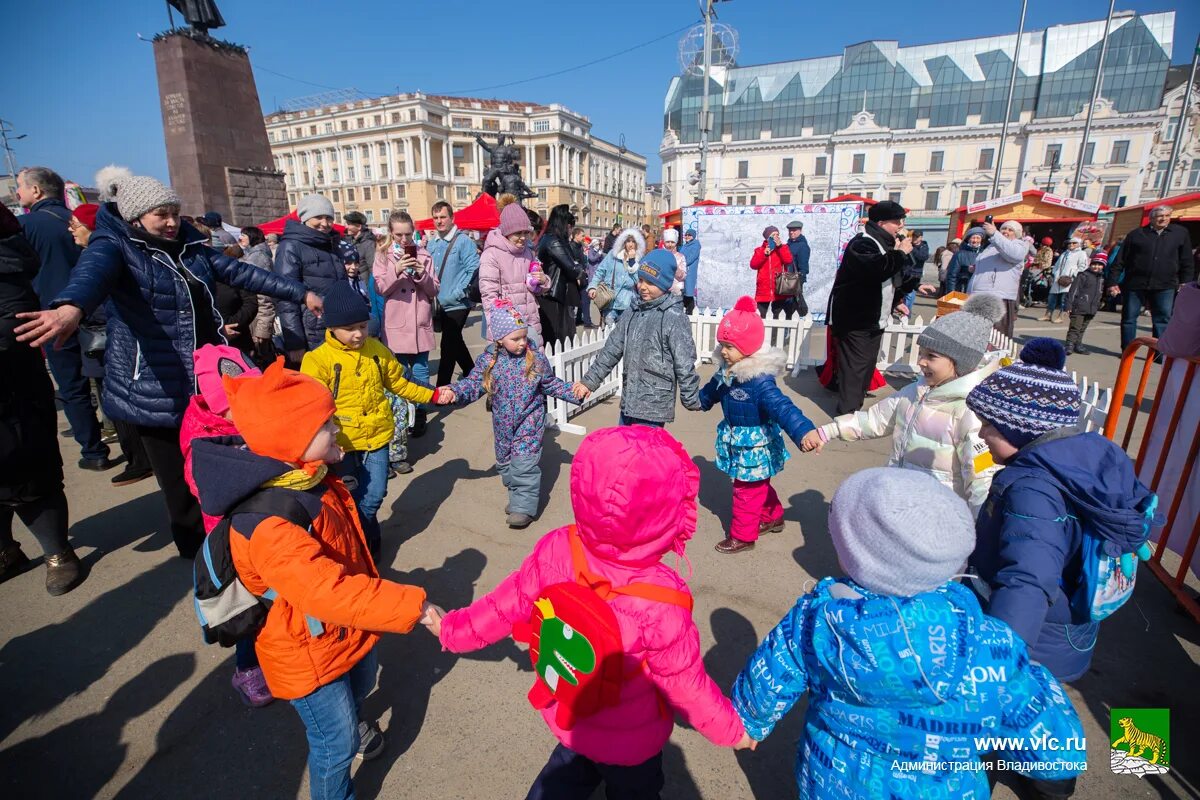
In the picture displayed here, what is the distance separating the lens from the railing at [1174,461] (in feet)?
9.27

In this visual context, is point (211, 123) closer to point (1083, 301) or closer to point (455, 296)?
point (455, 296)

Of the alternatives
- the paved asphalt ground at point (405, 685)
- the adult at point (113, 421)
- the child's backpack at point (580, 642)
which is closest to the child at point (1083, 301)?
the paved asphalt ground at point (405, 685)

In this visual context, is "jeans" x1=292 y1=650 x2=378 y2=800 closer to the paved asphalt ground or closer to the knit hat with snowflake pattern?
the paved asphalt ground

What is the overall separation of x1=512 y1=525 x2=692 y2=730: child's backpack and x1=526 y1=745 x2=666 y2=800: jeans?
23 cm

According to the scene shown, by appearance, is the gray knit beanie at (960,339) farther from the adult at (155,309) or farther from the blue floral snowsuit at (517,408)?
the adult at (155,309)

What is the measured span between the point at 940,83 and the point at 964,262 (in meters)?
61.7

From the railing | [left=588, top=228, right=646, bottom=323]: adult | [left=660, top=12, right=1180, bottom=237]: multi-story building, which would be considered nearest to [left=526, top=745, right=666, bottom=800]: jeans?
the railing

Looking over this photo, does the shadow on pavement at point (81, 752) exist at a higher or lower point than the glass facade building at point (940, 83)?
lower

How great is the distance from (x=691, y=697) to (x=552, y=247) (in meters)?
5.81

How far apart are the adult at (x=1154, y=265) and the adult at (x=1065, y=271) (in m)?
4.20

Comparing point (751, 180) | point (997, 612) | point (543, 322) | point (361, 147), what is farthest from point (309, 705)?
point (361, 147)

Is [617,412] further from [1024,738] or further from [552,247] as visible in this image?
[1024,738]

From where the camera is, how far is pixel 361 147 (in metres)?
76.4

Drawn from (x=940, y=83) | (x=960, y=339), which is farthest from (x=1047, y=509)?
(x=940, y=83)
